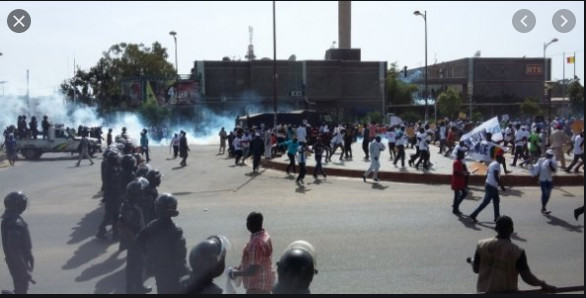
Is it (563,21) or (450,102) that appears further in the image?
(450,102)

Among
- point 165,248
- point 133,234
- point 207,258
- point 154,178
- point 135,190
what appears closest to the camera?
point 207,258

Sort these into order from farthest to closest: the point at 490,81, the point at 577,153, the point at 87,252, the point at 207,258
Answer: the point at 577,153 → the point at 490,81 → the point at 87,252 → the point at 207,258

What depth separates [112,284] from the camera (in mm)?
6559

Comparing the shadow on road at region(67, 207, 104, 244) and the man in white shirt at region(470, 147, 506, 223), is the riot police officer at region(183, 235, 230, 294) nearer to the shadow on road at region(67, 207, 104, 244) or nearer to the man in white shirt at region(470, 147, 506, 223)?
the shadow on road at region(67, 207, 104, 244)

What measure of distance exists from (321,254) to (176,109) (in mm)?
3296

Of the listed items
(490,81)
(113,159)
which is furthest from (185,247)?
(490,81)

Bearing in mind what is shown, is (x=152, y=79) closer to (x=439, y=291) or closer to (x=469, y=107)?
(x=439, y=291)

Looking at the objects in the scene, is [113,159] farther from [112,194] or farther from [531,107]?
[531,107]

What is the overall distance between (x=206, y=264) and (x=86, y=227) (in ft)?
21.8

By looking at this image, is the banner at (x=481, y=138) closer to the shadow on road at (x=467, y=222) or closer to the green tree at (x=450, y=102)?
the green tree at (x=450, y=102)

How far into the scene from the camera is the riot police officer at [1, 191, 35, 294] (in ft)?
16.1

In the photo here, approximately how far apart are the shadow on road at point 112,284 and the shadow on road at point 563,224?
23.0 ft

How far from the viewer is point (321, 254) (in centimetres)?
759

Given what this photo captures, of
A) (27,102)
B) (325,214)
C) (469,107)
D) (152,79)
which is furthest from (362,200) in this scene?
(27,102)
